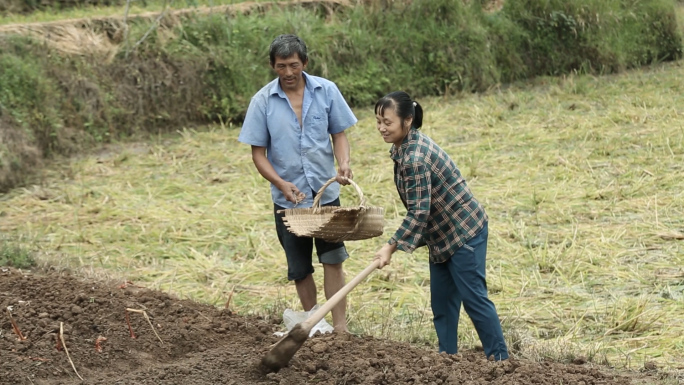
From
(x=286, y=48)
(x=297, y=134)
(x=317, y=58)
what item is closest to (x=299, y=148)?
(x=297, y=134)

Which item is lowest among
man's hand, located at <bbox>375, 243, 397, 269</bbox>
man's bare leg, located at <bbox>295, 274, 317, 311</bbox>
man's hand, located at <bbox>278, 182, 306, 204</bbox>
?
man's bare leg, located at <bbox>295, 274, 317, 311</bbox>

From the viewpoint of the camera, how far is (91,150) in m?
9.29

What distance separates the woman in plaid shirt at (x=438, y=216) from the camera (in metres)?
3.74

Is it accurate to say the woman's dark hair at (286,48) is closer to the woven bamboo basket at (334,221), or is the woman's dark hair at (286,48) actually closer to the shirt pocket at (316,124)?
the shirt pocket at (316,124)

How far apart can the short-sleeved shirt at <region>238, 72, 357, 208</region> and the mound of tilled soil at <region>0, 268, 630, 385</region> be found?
71 centimetres

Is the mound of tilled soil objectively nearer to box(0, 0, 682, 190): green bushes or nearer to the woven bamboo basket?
the woven bamboo basket

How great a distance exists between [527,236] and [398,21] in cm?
662

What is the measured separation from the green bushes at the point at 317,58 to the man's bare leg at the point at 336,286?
4.50m

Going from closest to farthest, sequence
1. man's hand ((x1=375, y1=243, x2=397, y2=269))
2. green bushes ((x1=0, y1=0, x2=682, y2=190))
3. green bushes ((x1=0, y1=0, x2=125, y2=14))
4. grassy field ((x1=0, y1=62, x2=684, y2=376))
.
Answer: man's hand ((x1=375, y1=243, x2=397, y2=269))
grassy field ((x1=0, y1=62, x2=684, y2=376))
green bushes ((x1=0, y1=0, x2=682, y2=190))
green bushes ((x1=0, y1=0, x2=125, y2=14))

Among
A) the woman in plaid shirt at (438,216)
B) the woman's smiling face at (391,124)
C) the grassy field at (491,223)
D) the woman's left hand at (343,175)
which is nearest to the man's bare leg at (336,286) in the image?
the grassy field at (491,223)

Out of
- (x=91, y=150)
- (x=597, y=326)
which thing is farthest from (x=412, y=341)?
(x=91, y=150)

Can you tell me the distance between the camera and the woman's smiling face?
3750 millimetres

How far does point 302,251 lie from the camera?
440 centimetres

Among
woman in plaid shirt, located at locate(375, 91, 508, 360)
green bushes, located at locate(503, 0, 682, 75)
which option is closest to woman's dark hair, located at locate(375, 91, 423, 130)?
woman in plaid shirt, located at locate(375, 91, 508, 360)
